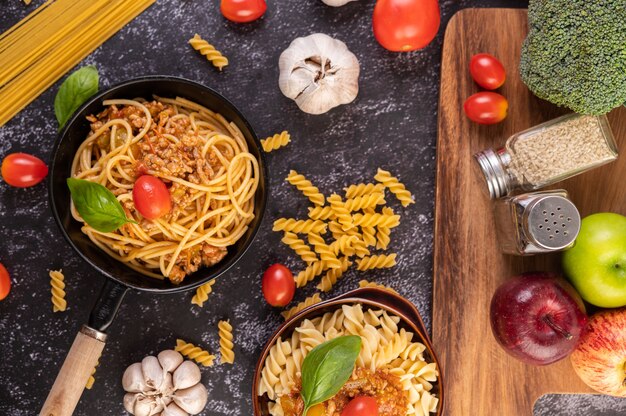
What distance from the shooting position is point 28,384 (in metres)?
3.31

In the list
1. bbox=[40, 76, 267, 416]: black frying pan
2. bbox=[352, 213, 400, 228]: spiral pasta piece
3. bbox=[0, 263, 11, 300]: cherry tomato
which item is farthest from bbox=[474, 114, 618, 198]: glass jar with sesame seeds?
bbox=[0, 263, 11, 300]: cherry tomato

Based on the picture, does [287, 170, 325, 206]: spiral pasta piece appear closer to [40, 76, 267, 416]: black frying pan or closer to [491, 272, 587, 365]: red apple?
[40, 76, 267, 416]: black frying pan

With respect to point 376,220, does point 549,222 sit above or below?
above

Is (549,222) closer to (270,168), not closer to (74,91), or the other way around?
(270,168)

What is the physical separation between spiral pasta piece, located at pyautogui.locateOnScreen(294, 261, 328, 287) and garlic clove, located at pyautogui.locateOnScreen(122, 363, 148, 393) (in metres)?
0.89

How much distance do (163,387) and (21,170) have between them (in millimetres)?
1247

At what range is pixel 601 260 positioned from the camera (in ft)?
9.87

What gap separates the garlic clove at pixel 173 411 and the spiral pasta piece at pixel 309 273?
2.75ft

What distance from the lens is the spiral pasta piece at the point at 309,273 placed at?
3299 millimetres

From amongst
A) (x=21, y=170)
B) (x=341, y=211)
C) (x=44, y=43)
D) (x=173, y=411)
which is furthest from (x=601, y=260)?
(x=44, y=43)

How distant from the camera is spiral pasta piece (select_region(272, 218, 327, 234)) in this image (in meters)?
3.28

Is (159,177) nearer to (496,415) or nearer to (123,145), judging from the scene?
(123,145)

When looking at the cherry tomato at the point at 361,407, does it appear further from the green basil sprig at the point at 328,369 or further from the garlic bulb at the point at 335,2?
the garlic bulb at the point at 335,2

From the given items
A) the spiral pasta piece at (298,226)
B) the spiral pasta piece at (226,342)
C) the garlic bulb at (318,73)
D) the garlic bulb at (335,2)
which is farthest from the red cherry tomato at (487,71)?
the spiral pasta piece at (226,342)
